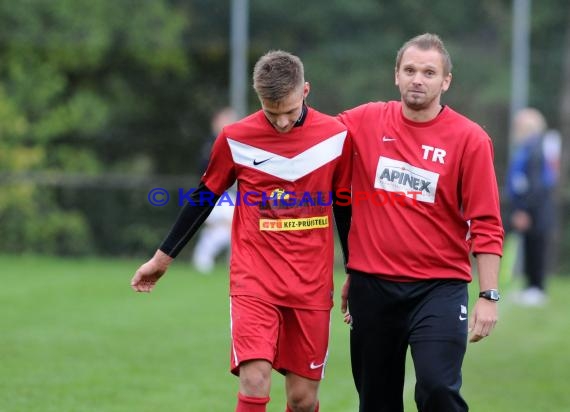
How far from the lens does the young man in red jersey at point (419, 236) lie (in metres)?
4.90

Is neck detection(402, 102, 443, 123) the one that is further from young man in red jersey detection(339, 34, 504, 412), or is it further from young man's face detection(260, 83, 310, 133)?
young man's face detection(260, 83, 310, 133)

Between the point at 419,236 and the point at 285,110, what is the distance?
84 centimetres

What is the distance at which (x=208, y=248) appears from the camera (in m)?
16.3

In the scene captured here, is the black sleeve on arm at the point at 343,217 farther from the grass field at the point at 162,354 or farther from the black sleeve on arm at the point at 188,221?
the grass field at the point at 162,354

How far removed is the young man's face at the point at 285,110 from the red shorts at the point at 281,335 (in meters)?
0.82

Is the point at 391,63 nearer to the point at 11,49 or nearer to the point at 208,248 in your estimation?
the point at 208,248

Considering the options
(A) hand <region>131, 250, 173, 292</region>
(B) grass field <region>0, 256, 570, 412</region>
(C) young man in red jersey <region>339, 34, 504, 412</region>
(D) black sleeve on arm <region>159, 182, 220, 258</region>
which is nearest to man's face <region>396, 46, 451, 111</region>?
(C) young man in red jersey <region>339, 34, 504, 412</region>

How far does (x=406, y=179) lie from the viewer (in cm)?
506

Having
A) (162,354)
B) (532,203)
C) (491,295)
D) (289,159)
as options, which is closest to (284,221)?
(289,159)

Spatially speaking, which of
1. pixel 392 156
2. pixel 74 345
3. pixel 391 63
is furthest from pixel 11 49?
pixel 392 156

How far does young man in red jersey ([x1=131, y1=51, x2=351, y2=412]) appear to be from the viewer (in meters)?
5.14

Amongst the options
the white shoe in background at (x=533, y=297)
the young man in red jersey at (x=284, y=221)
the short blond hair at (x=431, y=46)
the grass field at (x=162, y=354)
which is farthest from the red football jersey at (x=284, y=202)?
the white shoe in background at (x=533, y=297)

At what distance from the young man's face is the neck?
493mm

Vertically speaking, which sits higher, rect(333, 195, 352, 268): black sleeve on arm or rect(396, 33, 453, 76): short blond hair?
rect(396, 33, 453, 76): short blond hair
